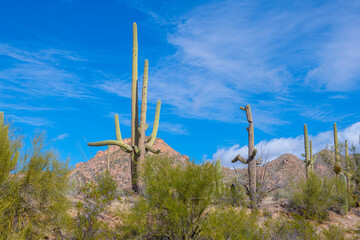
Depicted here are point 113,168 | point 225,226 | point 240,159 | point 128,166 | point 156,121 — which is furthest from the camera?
point 128,166

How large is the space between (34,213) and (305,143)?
68.7 ft

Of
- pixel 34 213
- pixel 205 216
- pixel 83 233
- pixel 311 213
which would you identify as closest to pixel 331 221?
pixel 311 213

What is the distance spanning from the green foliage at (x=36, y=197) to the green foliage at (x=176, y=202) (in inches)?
84.5

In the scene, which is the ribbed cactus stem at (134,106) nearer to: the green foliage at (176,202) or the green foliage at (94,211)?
the green foliage at (94,211)

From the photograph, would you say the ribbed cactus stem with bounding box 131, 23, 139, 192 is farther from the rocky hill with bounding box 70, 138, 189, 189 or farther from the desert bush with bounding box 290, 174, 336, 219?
the rocky hill with bounding box 70, 138, 189, 189

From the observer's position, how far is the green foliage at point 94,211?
33.3 feet

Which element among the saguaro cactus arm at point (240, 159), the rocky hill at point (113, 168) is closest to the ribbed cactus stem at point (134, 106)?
the saguaro cactus arm at point (240, 159)

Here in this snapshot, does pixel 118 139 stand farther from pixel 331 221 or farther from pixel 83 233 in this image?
pixel 331 221

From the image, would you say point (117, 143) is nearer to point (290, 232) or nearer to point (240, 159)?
point (240, 159)

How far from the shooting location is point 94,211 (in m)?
10.5

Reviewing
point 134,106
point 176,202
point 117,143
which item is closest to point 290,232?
point 176,202

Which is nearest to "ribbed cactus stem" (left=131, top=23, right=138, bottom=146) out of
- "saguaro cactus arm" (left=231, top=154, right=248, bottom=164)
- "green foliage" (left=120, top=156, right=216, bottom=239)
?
"saguaro cactus arm" (left=231, top=154, right=248, bottom=164)

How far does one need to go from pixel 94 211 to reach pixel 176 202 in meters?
2.68

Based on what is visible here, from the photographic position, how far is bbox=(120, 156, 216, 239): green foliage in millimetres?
9586
